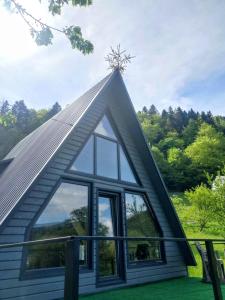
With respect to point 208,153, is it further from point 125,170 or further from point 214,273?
point 214,273

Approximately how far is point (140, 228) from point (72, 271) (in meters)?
5.46

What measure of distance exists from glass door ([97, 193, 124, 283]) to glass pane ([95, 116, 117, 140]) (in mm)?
1591

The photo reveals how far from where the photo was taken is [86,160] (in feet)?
21.6

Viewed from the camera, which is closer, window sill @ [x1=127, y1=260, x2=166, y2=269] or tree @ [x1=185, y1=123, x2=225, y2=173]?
window sill @ [x1=127, y1=260, x2=166, y2=269]

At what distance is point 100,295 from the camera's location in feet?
17.5

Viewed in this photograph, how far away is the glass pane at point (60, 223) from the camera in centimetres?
487

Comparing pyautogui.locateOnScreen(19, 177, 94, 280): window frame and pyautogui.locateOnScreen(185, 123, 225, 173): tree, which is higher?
pyautogui.locateOnScreen(185, 123, 225, 173): tree

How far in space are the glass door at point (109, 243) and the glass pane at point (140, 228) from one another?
31cm

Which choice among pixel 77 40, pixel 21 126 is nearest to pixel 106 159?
pixel 77 40

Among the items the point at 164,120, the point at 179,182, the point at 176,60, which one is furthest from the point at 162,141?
the point at 176,60

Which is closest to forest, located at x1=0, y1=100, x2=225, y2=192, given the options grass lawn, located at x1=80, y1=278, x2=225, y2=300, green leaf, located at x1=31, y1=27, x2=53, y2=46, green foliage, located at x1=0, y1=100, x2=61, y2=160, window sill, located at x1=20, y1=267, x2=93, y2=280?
green foliage, located at x1=0, y1=100, x2=61, y2=160

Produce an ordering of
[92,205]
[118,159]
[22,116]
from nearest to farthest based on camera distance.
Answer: [92,205] → [118,159] → [22,116]

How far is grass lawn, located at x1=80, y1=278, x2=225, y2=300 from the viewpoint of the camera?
16.5ft

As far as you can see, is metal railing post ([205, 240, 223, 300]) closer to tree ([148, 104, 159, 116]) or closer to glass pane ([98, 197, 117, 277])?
glass pane ([98, 197, 117, 277])
